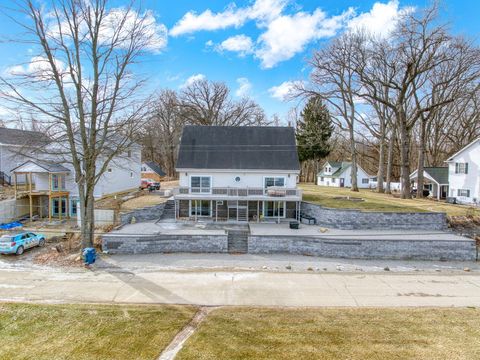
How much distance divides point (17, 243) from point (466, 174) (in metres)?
37.0

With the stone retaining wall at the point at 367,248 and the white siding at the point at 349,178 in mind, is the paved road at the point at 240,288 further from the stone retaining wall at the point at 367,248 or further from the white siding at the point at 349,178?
the white siding at the point at 349,178

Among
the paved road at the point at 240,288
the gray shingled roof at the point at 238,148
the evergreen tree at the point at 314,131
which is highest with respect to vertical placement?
the evergreen tree at the point at 314,131

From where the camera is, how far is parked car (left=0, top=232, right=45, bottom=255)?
16.0 meters

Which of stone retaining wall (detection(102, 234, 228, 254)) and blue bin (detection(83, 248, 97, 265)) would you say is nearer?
blue bin (detection(83, 248, 97, 265))

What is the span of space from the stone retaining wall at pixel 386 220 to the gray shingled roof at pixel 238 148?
5307 mm

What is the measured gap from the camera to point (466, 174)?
2781cm

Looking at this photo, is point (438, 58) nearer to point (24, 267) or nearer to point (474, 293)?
point (474, 293)

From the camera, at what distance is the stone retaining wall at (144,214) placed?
66.6 feet

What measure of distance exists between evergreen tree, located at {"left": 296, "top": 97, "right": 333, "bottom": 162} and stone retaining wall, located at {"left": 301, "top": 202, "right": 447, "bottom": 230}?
67.9ft

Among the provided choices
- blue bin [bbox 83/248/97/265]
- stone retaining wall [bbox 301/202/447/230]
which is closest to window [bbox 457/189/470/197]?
stone retaining wall [bbox 301/202/447/230]

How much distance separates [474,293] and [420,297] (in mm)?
2606

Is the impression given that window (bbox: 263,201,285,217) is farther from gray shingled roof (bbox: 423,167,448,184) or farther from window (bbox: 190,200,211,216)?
gray shingled roof (bbox: 423,167,448,184)

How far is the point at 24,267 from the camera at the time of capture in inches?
571

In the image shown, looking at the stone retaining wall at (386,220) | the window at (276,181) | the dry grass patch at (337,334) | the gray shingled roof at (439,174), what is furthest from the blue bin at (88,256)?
the gray shingled roof at (439,174)
